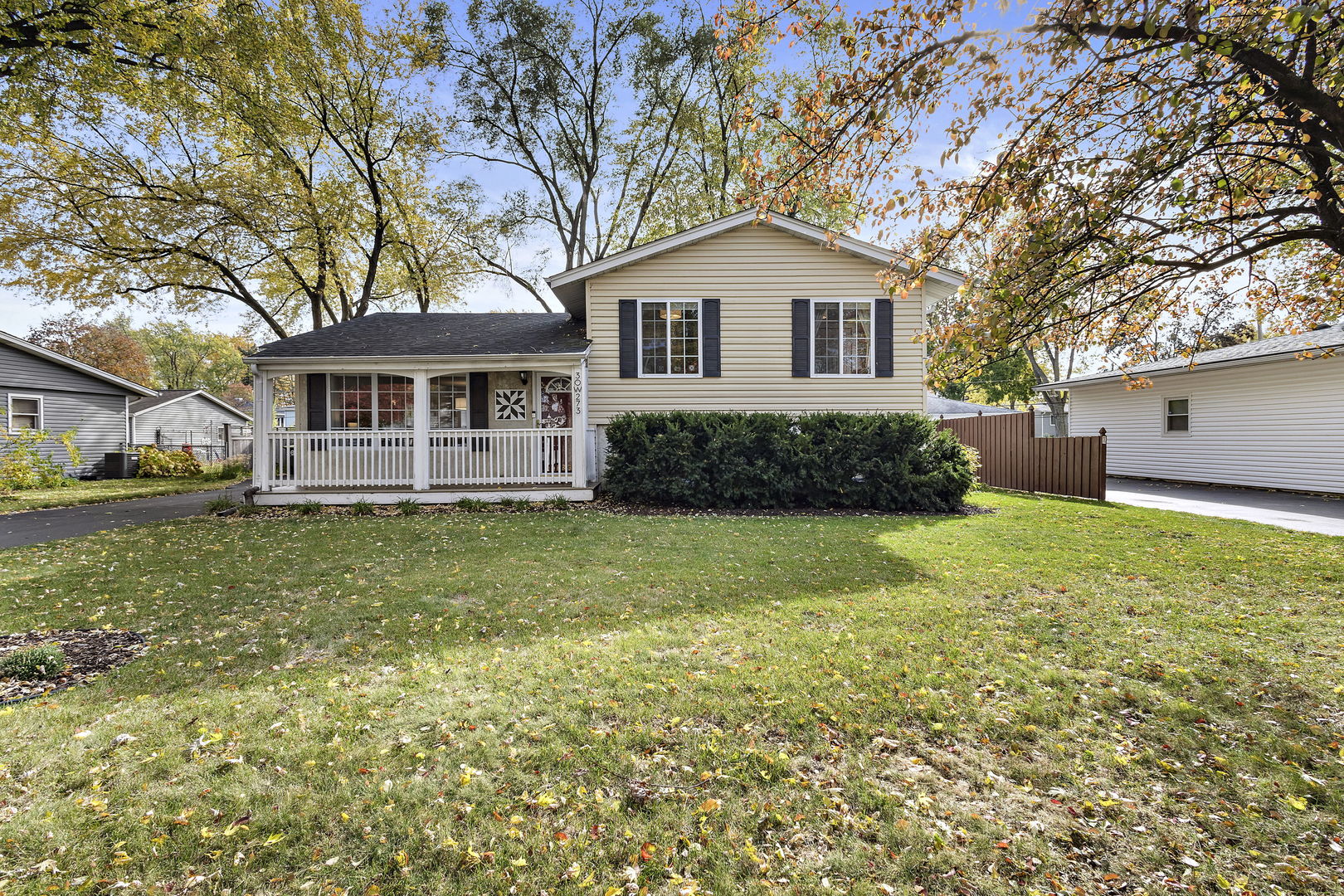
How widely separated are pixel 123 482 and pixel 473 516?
16204mm

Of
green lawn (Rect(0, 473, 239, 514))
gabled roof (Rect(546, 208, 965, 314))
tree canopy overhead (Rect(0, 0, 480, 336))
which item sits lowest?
green lawn (Rect(0, 473, 239, 514))

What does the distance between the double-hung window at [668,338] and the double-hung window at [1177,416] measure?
14190 mm

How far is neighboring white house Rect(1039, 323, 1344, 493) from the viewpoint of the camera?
40.4ft

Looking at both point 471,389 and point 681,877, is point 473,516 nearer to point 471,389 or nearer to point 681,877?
point 471,389

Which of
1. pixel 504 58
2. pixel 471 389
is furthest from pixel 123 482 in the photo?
pixel 504 58

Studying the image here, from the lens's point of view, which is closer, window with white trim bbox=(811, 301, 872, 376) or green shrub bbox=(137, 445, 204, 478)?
window with white trim bbox=(811, 301, 872, 376)

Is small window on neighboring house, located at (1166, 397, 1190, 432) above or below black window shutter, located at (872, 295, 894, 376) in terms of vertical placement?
below

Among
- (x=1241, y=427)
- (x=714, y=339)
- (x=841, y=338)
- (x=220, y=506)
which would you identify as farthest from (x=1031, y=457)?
(x=220, y=506)

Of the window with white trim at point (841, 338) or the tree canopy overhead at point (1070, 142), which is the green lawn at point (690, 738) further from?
the window with white trim at point (841, 338)

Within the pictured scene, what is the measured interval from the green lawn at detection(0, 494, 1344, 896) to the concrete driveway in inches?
188

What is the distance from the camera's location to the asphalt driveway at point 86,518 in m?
8.60

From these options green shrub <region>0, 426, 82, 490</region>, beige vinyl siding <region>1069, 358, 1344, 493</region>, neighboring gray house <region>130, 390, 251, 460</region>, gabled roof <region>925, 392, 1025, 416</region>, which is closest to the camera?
beige vinyl siding <region>1069, 358, 1344, 493</region>

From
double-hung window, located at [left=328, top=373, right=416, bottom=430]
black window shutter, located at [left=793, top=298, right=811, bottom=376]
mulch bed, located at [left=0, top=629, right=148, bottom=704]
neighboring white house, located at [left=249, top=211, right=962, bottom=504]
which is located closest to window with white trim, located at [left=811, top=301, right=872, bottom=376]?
neighboring white house, located at [left=249, top=211, right=962, bottom=504]

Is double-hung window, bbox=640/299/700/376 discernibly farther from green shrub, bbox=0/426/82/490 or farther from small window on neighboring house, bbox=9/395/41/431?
small window on neighboring house, bbox=9/395/41/431
